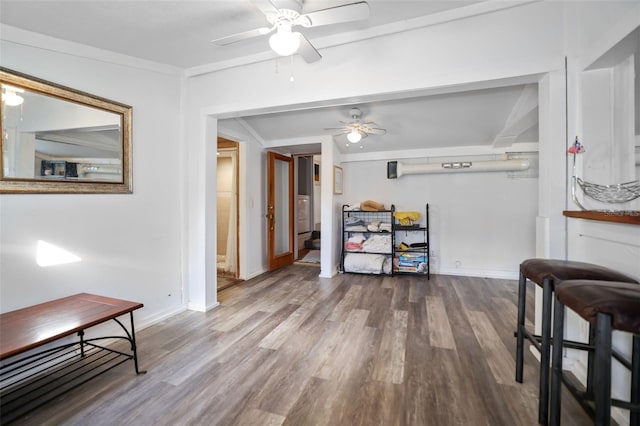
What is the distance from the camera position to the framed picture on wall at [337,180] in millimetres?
4461

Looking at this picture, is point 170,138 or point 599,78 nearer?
point 599,78

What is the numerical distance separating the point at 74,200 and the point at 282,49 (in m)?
1.89

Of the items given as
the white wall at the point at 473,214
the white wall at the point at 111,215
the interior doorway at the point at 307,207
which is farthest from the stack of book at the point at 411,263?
the white wall at the point at 111,215

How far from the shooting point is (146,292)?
2.66 metres

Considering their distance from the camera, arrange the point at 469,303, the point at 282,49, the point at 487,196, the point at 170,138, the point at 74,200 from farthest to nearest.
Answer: the point at 487,196 → the point at 469,303 → the point at 170,138 → the point at 74,200 → the point at 282,49

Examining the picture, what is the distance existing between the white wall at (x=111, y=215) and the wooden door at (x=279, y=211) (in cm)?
180

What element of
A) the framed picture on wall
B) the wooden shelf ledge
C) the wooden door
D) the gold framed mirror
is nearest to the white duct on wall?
the framed picture on wall

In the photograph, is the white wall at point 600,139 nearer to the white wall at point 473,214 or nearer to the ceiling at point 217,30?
the ceiling at point 217,30

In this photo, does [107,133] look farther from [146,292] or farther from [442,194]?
[442,194]

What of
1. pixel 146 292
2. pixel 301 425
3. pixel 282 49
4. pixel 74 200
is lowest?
pixel 301 425

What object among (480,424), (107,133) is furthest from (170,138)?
(480,424)

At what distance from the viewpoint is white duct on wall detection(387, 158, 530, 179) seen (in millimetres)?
4066

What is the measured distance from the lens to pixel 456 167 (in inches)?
170

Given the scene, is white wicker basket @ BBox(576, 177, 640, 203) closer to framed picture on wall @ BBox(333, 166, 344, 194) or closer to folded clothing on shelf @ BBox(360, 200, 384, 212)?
folded clothing on shelf @ BBox(360, 200, 384, 212)
